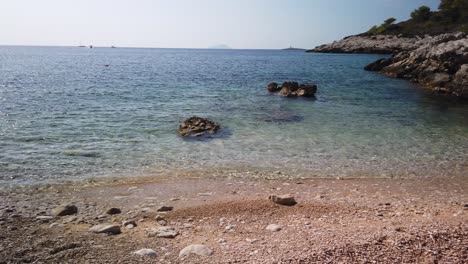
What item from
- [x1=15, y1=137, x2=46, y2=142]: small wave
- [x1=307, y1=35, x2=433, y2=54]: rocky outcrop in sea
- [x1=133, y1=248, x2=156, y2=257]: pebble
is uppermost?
[x1=307, y1=35, x2=433, y2=54]: rocky outcrop in sea

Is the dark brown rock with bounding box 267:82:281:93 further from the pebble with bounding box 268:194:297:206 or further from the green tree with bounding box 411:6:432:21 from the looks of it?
the green tree with bounding box 411:6:432:21

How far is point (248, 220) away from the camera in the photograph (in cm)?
995

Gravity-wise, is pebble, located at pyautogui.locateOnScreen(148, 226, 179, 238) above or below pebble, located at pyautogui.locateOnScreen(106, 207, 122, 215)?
above

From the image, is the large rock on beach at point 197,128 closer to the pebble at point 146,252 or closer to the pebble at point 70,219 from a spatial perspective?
the pebble at point 70,219

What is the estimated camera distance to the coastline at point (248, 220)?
7.78 metres

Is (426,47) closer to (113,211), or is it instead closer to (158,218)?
(158,218)

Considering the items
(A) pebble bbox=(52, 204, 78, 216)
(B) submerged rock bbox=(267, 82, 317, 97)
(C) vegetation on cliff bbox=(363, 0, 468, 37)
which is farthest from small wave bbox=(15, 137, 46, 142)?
(C) vegetation on cliff bbox=(363, 0, 468, 37)

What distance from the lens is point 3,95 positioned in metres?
35.6

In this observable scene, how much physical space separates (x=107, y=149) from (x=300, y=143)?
9.98 meters

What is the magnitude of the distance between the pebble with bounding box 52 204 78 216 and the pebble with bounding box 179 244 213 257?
4347 mm

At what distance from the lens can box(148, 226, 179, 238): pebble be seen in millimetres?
8906

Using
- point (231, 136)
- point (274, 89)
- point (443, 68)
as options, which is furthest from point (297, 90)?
point (231, 136)

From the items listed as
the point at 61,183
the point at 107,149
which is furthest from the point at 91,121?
the point at 61,183

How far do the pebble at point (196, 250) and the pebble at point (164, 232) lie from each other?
3.03 feet
